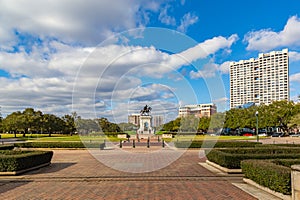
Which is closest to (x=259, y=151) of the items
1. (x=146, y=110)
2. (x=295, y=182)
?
→ (x=295, y=182)

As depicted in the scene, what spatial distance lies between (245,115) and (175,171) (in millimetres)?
62762

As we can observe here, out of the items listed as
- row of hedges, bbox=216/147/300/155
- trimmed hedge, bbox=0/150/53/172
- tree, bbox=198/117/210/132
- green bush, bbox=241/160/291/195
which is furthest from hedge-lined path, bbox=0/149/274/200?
tree, bbox=198/117/210/132

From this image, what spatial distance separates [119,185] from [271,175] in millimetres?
5123

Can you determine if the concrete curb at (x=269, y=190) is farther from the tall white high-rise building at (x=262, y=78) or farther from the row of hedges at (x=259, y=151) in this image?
the tall white high-rise building at (x=262, y=78)

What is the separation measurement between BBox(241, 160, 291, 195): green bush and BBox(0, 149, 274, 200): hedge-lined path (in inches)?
29.8

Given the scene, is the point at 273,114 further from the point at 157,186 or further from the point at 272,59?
the point at 272,59

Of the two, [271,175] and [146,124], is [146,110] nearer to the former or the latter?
[146,124]

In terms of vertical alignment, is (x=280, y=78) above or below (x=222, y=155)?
above

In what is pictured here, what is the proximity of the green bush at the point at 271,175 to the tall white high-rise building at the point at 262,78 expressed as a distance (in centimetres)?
13804

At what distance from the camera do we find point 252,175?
390 inches

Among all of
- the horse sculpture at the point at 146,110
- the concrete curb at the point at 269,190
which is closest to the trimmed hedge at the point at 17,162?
the concrete curb at the point at 269,190

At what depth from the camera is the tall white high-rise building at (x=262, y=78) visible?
447 feet

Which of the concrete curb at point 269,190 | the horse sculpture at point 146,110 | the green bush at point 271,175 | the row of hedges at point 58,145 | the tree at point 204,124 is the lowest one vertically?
the row of hedges at point 58,145

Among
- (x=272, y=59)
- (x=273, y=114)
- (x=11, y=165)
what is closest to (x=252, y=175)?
(x=11, y=165)
